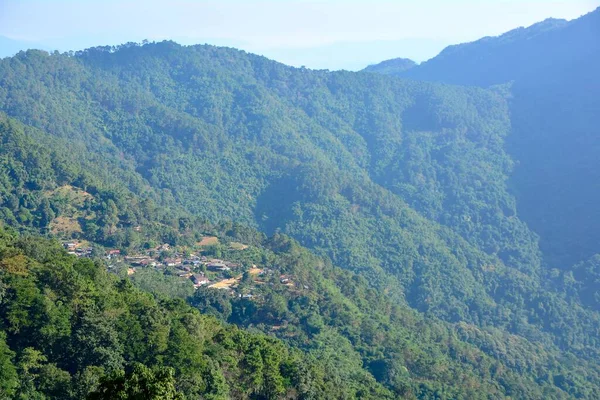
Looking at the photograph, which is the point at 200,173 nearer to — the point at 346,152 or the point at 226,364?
the point at 346,152

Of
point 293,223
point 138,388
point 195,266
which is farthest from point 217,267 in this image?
point 293,223

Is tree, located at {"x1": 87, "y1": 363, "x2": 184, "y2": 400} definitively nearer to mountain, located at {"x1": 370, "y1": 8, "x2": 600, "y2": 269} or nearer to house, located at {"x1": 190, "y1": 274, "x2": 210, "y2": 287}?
house, located at {"x1": 190, "y1": 274, "x2": 210, "y2": 287}

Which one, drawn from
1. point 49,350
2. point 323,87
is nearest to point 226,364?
point 49,350

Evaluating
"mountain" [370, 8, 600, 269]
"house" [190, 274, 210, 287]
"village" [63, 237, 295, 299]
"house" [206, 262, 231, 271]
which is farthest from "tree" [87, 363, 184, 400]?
"mountain" [370, 8, 600, 269]

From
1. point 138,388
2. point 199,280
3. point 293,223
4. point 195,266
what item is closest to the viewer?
point 138,388

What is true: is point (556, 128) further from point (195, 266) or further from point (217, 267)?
point (195, 266)

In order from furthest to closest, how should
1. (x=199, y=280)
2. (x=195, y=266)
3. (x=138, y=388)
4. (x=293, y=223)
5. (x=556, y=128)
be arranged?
(x=556, y=128) < (x=293, y=223) < (x=195, y=266) < (x=199, y=280) < (x=138, y=388)
